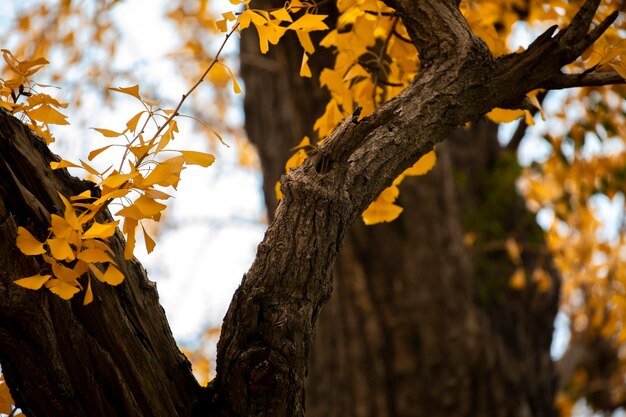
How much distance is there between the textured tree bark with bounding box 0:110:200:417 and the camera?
104cm

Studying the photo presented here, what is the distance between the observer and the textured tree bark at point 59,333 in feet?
3.43

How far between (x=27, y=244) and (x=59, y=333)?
0.55ft

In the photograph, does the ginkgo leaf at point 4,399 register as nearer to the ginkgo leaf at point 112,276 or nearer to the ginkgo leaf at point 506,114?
the ginkgo leaf at point 112,276

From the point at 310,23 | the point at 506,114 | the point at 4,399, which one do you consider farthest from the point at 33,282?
the point at 506,114

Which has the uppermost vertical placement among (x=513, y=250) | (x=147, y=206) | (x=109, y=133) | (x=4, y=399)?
(x=513, y=250)

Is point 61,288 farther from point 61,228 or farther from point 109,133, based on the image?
point 109,133

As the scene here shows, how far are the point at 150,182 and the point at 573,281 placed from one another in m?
4.15

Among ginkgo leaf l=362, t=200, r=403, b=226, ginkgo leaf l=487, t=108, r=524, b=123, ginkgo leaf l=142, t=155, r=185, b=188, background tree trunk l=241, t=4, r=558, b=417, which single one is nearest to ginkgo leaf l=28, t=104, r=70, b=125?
ginkgo leaf l=142, t=155, r=185, b=188

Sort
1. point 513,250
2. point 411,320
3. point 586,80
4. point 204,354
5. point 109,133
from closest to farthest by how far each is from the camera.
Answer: point 109,133
point 586,80
point 411,320
point 513,250
point 204,354

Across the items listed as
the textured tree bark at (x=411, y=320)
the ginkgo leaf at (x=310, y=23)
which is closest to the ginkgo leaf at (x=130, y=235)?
the ginkgo leaf at (x=310, y=23)

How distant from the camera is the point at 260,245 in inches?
46.2

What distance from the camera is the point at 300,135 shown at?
128 inches

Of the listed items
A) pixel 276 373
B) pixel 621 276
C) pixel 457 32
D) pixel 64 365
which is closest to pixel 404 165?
pixel 457 32

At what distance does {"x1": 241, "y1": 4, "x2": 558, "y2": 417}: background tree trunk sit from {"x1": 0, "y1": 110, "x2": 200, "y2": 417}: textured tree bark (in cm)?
183
